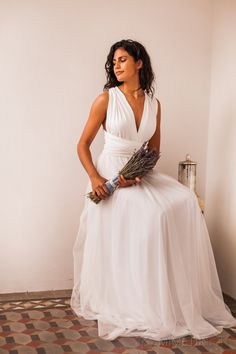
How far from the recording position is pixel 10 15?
379 centimetres

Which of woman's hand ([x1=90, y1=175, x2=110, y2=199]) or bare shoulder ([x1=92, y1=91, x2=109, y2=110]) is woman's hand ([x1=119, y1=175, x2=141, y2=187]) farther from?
bare shoulder ([x1=92, y1=91, x2=109, y2=110])

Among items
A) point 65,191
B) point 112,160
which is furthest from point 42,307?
point 112,160

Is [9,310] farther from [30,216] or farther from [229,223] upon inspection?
[229,223]

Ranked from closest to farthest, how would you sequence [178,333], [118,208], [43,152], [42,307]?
[178,333], [118,208], [42,307], [43,152]

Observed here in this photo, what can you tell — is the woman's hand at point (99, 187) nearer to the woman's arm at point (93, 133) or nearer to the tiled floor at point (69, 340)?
the woman's arm at point (93, 133)

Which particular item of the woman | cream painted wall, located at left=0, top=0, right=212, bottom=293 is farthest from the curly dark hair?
cream painted wall, located at left=0, top=0, right=212, bottom=293

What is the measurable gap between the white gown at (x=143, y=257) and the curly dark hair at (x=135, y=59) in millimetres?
113

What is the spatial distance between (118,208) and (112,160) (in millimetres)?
373

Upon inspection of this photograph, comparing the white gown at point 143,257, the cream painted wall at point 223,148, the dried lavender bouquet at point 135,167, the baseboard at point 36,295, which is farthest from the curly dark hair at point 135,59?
the baseboard at point 36,295

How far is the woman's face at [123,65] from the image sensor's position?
11.8 ft

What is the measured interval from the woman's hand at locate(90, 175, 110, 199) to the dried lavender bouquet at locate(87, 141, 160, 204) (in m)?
0.02

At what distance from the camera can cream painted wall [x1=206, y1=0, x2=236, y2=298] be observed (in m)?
4.07

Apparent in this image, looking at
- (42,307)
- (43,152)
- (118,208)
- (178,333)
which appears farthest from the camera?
(43,152)

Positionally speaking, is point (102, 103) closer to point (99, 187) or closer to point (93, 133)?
point (93, 133)
